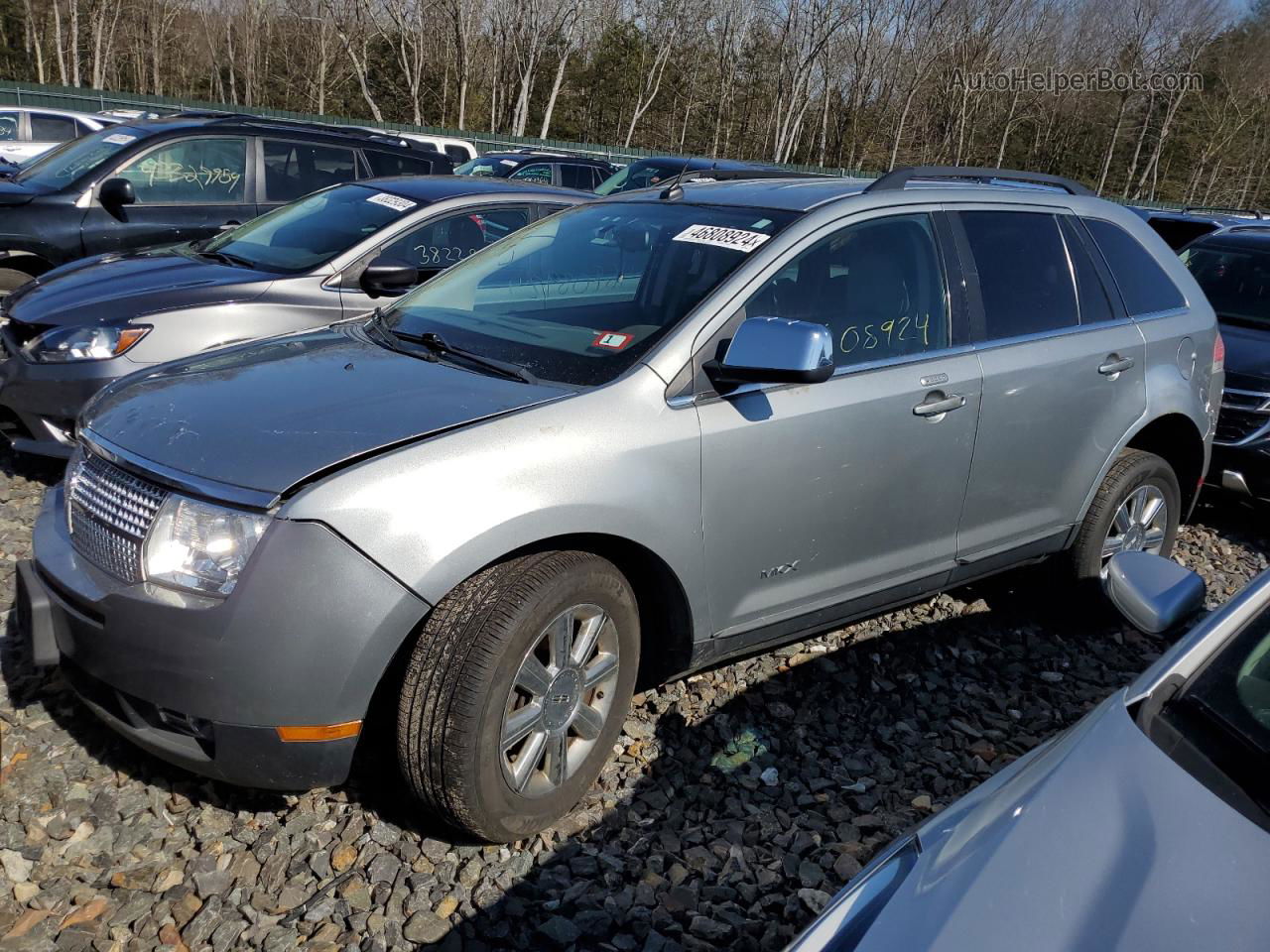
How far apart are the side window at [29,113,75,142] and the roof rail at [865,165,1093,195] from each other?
15.8 meters

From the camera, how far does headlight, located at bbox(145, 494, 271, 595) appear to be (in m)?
2.46

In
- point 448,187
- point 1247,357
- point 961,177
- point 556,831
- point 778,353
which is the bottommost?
point 556,831

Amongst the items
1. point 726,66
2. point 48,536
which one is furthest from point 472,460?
point 726,66

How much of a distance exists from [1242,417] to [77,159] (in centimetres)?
794

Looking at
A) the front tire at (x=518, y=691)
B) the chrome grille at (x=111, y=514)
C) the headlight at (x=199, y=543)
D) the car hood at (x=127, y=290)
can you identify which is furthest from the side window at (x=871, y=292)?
the car hood at (x=127, y=290)

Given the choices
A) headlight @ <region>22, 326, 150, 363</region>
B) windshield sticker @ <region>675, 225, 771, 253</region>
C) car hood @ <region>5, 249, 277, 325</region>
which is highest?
windshield sticker @ <region>675, 225, 771, 253</region>

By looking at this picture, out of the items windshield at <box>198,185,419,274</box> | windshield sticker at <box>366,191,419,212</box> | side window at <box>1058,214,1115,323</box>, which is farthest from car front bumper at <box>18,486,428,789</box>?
windshield sticker at <box>366,191,419,212</box>

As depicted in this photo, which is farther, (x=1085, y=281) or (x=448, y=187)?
(x=448, y=187)

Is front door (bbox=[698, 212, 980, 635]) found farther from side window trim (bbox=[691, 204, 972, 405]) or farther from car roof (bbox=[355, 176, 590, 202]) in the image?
car roof (bbox=[355, 176, 590, 202])

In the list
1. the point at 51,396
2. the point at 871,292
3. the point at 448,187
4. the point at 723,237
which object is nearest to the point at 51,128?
the point at 448,187

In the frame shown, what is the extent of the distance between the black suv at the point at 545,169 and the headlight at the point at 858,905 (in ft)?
47.4

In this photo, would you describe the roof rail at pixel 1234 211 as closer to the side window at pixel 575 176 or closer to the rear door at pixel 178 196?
the side window at pixel 575 176

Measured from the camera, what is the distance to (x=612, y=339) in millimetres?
3186

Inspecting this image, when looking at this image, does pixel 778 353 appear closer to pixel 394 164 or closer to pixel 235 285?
pixel 235 285
